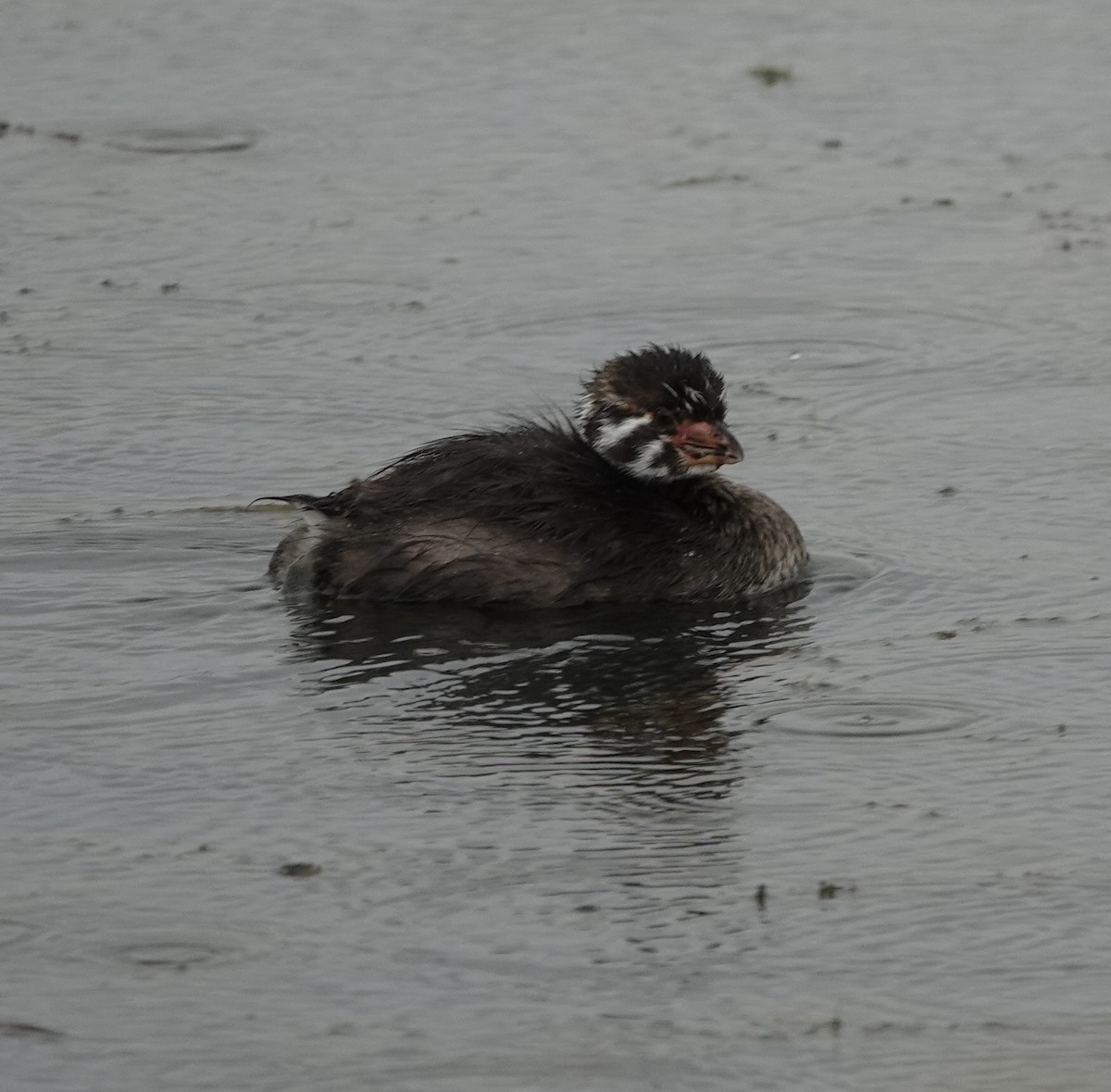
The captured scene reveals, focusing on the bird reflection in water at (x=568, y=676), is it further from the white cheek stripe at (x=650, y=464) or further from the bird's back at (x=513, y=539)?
the white cheek stripe at (x=650, y=464)

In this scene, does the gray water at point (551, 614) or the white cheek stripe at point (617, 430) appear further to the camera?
the white cheek stripe at point (617, 430)

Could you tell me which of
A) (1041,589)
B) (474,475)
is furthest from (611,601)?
(1041,589)

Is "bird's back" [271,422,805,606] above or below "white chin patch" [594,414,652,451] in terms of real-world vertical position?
below

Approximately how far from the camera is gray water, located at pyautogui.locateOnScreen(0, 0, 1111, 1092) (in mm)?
5887

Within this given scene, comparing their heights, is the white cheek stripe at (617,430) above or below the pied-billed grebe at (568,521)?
above

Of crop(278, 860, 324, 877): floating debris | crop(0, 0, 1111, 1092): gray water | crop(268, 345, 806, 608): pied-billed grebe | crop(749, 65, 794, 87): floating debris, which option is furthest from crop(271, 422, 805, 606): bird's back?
crop(749, 65, 794, 87): floating debris

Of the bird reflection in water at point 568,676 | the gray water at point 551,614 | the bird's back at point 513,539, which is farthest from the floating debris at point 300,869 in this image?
the bird's back at point 513,539

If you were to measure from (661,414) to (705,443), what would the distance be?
19 centimetres

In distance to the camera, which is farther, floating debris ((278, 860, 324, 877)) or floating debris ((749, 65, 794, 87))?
floating debris ((749, 65, 794, 87))

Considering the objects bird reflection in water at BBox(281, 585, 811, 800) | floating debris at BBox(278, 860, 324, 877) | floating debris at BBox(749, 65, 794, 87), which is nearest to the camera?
floating debris at BBox(278, 860, 324, 877)

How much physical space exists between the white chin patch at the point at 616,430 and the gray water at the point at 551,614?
2.52ft

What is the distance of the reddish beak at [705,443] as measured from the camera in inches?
372

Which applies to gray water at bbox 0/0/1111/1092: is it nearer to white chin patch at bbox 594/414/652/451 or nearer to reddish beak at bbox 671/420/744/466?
reddish beak at bbox 671/420/744/466

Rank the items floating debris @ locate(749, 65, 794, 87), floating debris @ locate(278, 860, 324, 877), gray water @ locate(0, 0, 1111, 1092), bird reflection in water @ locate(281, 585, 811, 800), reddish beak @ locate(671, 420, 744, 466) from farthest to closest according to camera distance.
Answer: floating debris @ locate(749, 65, 794, 87)
reddish beak @ locate(671, 420, 744, 466)
bird reflection in water @ locate(281, 585, 811, 800)
floating debris @ locate(278, 860, 324, 877)
gray water @ locate(0, 0, 1111, 1092)
